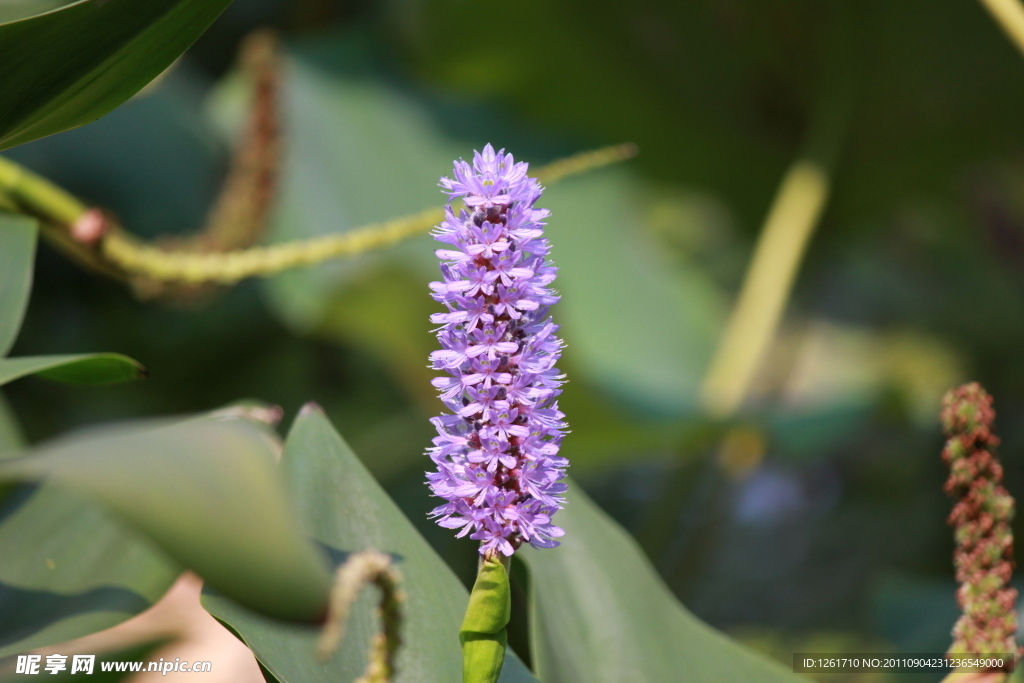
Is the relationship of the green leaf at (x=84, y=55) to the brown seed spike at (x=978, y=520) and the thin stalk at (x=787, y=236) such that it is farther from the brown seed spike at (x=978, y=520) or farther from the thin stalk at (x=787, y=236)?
the thin stalk at (x=787, y=236)

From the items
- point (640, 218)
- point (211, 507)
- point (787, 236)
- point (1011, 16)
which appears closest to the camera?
point (211, 507)

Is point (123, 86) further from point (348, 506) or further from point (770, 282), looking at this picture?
point (770, 282)

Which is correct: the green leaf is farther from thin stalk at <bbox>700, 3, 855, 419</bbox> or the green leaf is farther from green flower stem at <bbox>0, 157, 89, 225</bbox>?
thin stalk at <bbox>700, 3, 855, 419</bbox>

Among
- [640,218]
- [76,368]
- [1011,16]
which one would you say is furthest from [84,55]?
[640,218]

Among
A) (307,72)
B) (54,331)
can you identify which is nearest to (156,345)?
(54,331)

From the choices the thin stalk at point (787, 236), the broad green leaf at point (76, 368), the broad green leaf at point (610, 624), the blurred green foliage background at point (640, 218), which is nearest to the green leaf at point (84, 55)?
the broad green leaf at point (76, 368)

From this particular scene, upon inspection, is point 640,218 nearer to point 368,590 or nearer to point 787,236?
point 787,236
